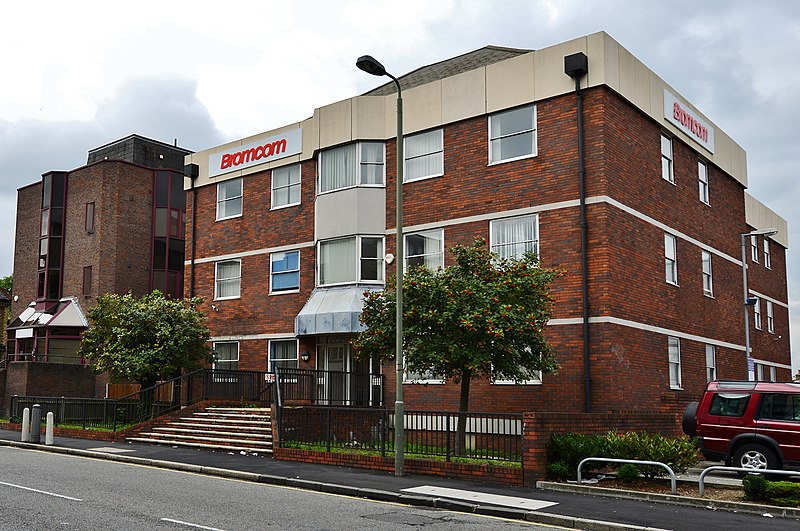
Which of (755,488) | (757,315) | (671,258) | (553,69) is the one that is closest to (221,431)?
(553,69)

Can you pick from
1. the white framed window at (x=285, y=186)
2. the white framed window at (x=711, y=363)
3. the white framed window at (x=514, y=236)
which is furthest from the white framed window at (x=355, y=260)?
the white framed window at (x=711, y=363)

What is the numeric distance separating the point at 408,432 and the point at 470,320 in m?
3.00

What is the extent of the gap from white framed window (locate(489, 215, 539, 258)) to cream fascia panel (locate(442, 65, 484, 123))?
3.47 m

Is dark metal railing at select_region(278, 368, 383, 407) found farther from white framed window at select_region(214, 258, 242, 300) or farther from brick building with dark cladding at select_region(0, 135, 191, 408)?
brick building with dark cladding at select_region(0, 135, 191, 408)

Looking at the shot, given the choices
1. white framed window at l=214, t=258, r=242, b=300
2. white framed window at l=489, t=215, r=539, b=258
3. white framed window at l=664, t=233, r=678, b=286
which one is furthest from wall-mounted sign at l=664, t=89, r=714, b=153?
white framed window at l=214, t=258, r=242, b=300

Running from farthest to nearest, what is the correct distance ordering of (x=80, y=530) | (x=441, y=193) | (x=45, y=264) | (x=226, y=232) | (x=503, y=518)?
(x=45, y=264) < (x=226, y=232) < (x=441, y=193) < (x=503, y=518) < (x=80, y=530)

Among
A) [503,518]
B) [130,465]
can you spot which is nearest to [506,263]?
[503,518]

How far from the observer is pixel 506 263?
62.9 feet

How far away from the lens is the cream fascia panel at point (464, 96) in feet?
78.9

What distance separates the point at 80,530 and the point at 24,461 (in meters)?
10.3

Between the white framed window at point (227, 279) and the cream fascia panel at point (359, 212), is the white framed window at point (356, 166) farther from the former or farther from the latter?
the white framed window at point (227, 279)

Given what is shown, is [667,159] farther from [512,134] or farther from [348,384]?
[348,384]

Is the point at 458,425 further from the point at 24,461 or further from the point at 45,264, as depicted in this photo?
the point at 45,264

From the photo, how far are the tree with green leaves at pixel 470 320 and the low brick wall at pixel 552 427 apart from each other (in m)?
1.90
